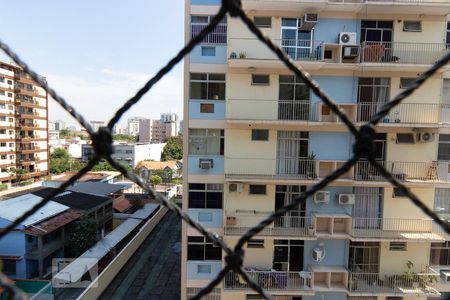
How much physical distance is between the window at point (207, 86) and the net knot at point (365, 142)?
502cm

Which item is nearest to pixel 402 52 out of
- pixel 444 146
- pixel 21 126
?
pixel 444 146

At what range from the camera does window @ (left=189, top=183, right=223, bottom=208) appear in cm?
586

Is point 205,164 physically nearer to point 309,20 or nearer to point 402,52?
point 309,20

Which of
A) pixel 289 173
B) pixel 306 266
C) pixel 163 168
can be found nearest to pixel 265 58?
pixel 289 173

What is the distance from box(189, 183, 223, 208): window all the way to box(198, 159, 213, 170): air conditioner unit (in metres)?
0.35

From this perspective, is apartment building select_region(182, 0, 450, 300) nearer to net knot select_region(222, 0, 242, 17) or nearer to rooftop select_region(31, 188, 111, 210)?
net knot select_region(222, 0, 242, 17)

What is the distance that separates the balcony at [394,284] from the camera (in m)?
5.56

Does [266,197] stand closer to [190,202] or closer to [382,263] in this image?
[190,202]

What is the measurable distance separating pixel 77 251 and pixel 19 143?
1669 centimetres

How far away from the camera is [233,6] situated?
0.79 m

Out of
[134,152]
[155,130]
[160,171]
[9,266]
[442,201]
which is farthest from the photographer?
[155,130]

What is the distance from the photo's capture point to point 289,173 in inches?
228

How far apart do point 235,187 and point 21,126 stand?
921 inches

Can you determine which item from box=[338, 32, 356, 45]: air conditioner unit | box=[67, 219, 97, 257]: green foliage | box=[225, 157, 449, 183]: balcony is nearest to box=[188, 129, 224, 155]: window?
box=[225, 157, 449, 183]: balcony
